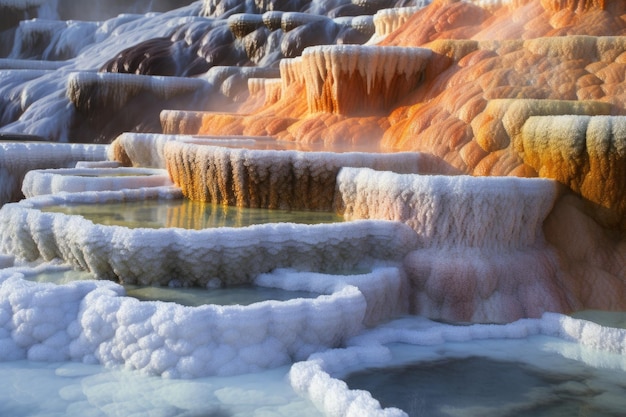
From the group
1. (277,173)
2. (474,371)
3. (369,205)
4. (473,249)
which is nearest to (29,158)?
(277,173)

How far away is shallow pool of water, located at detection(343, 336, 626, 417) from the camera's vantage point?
13.9ft

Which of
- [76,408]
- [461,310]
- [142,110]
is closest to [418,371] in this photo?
[461,310]

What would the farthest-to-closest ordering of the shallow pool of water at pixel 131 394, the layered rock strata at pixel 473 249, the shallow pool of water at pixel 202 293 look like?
the layered rock strata at pixel 473 249
the shallow pool of water at pixel 202 293
the shallow pool of water at pixel 131 394

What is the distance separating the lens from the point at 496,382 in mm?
4633

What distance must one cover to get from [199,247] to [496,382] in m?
2.21

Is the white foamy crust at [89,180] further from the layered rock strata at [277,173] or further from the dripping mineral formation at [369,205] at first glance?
the layered rock strata at [277,173]

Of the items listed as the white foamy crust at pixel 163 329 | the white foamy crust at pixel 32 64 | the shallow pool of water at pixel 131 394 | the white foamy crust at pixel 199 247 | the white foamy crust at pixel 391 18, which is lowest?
the shallow pool of water at pixel 131 394

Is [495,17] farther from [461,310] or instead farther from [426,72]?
[461,310]

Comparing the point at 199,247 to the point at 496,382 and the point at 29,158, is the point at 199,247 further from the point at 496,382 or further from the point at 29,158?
the point at 29,158

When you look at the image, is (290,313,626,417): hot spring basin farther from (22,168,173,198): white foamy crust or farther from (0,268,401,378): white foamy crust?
(22,168,173,198): white foamy crust

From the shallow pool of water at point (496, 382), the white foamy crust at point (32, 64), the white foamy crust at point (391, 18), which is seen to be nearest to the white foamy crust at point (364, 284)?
the shallow pool of water at point (496, 382)

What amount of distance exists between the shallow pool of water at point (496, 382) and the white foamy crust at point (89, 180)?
411 centimetres

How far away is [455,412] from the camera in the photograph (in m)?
4.16

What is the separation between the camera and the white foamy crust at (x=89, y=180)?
8102mm
